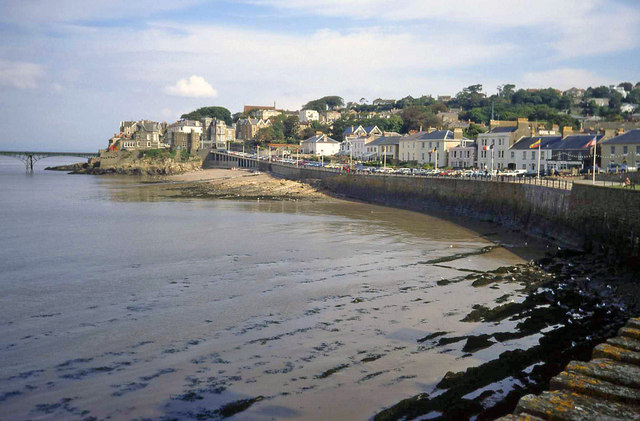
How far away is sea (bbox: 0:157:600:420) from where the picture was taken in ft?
31.9

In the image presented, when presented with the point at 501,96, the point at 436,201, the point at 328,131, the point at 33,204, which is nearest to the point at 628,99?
the point at 501,96

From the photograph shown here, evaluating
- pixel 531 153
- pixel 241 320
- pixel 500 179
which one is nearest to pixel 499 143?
pixel 531 153

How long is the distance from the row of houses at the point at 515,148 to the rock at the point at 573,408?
1143 inches

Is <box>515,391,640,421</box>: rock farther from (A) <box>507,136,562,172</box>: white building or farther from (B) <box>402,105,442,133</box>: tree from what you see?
(B) <box>402,105,442,133</box>: tree

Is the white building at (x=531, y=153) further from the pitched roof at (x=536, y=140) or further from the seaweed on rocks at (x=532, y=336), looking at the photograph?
the seaweed on rocks at (x=532, y=336)

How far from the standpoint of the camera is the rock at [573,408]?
5949 millimetres

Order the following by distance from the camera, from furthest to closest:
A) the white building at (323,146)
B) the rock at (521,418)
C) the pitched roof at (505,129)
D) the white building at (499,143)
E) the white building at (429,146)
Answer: the white building at (323,146)
the white building at (429,146)
the pitched roof at (505,129)
the white building at (499,143)
the rock at (521,418)

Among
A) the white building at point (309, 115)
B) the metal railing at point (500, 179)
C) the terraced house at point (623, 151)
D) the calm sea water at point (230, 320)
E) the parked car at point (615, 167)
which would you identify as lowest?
the calm sea water at point (230, 320)

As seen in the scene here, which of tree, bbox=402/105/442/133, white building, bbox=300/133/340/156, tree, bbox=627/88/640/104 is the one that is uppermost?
tree, bbox=627/88/640/104

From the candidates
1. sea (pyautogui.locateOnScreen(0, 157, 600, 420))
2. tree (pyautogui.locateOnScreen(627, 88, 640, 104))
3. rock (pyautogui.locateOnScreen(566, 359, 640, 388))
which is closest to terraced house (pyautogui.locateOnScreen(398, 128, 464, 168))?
sea (pyautogui.locateOnScreen(0, 157, 600, 420))

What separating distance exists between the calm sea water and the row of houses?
1938cm

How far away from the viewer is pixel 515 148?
183ft

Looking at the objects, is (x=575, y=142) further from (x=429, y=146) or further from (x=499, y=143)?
→ (x=429, y=146)

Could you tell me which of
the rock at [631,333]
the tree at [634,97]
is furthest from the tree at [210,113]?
the rock at [631,333]
